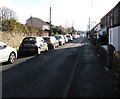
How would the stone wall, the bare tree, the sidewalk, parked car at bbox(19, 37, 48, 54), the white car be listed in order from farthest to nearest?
the bare tree, the stone wall, parked car at bbox(19, 37, 48, 54), the white car, the sidewalk

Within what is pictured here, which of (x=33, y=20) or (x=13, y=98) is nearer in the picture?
(x=13, y=98)

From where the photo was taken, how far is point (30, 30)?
2516 cm

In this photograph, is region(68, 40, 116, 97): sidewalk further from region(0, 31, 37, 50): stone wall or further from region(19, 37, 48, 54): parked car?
region(0, 31, 37, 50): stone wall

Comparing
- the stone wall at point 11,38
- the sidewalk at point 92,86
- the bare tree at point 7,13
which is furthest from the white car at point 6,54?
the bare tree at point 7,13

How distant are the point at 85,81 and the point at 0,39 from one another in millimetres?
12050

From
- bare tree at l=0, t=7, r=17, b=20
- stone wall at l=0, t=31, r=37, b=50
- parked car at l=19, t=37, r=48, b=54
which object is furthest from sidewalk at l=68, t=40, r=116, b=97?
bare tree at l=0, t=7, r=17, b=20

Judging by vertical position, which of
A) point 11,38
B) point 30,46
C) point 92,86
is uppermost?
point 11,38

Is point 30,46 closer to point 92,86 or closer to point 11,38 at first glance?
point 11,38

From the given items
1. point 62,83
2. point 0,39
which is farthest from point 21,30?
point 62,83

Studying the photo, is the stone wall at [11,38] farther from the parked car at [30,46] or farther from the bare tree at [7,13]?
the bare tree at [7,13]

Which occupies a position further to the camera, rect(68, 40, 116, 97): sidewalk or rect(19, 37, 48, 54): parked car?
rect(19, 37, 48, 54): parked car

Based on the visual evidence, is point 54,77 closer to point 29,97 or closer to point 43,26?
point 29,97

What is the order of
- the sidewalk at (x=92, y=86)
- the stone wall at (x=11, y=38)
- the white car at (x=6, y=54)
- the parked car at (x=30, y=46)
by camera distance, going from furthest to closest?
1. the stone wall at (x=11, y=38)
2. the parked car at (x=30, y=46)
3. the white car at (x=6, y=54)
4. the sidewalk at (x=92, y=86)

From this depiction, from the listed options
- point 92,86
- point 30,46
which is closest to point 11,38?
point 30,46
